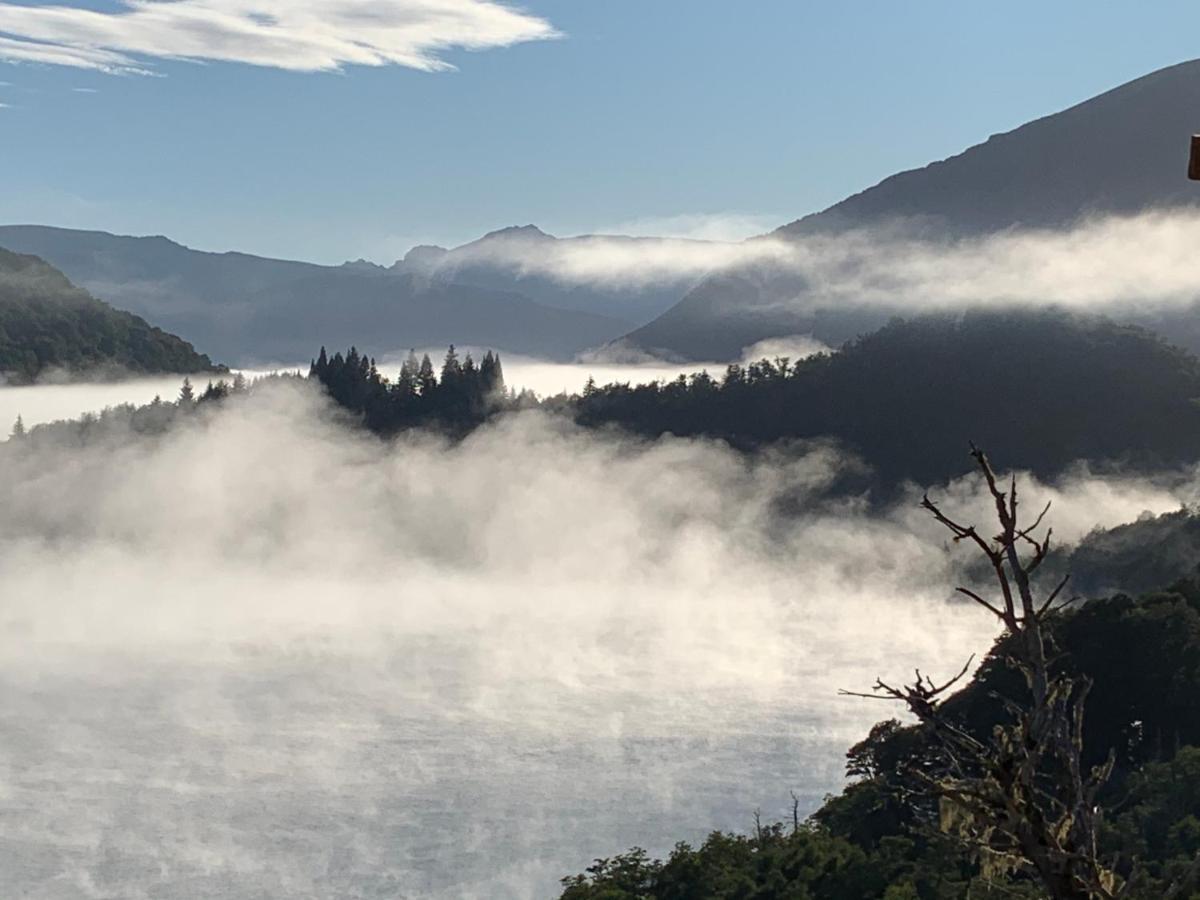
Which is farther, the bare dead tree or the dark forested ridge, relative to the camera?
the dark forested ridge

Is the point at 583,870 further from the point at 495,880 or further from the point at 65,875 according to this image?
the point at 65,875

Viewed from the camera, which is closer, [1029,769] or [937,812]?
[1029,769]

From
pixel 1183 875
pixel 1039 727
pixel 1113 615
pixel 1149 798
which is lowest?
pixel 1149 798

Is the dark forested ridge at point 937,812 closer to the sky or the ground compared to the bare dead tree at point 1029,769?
closer to the ground

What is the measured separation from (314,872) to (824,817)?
384 feet

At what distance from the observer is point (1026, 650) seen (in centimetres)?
927

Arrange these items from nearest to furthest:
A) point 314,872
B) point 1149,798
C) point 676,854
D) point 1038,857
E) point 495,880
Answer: point 1038,857, point 1149,798, point 676,854, point 495,880, point 314,872

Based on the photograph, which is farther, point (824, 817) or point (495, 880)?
point (495, 880)

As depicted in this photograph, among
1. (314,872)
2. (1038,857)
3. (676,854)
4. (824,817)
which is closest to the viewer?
(1038,857)

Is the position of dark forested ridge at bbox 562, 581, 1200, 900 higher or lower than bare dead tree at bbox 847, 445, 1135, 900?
lower

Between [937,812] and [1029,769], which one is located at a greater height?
[1029,769]

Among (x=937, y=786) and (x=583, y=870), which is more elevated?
(x=937, y=786)

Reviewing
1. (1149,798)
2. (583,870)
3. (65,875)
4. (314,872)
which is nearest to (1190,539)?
(583,870)

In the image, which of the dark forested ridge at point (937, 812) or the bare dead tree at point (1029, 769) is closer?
the bare dead tree at point (1029, 769)
